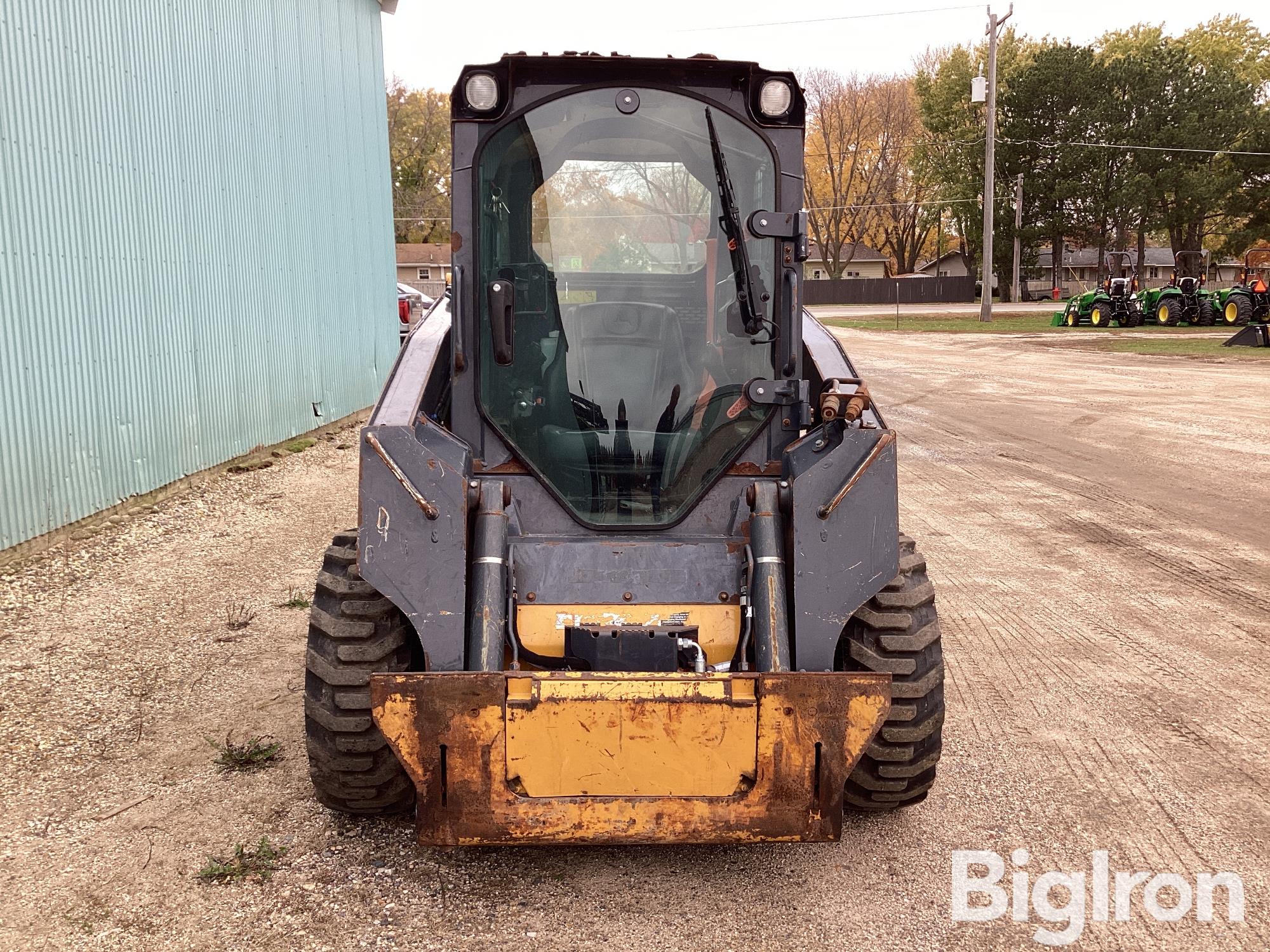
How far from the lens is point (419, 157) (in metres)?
66.6

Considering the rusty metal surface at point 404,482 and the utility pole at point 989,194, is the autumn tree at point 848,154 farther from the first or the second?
the rusty metal surface at point 404,482

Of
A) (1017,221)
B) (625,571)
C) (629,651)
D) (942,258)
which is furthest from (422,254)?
(629,651)

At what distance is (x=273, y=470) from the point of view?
37.2 feet

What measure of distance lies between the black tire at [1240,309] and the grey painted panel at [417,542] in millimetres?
31249

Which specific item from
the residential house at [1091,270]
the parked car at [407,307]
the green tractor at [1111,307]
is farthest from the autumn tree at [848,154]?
the parked car at [407,307]

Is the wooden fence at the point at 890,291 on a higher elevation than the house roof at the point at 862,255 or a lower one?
lower

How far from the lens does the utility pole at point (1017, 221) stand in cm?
5606

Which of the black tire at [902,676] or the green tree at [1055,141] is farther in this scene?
the green tree at [1055,141]

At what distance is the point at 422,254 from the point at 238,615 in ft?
202

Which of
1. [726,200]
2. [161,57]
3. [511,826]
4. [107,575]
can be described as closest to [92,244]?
[161,57]

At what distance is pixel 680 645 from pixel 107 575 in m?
4.99

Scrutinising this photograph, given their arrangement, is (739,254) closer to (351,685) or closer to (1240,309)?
(351,685)

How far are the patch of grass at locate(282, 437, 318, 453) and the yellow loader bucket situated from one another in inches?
386

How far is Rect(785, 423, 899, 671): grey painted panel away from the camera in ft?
11.8
